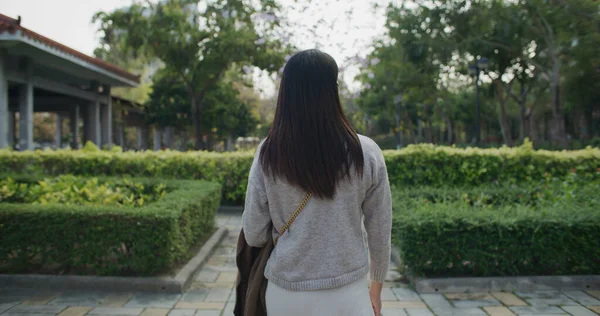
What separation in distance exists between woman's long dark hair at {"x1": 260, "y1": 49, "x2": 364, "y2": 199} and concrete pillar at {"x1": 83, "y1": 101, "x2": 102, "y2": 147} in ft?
60.7

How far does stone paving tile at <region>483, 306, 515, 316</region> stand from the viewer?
3.98 m

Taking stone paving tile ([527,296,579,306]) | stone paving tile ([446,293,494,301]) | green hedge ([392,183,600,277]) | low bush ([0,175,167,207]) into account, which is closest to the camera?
stone paving tile ([527,296,579,306])

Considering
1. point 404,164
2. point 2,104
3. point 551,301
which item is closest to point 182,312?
point 551,301

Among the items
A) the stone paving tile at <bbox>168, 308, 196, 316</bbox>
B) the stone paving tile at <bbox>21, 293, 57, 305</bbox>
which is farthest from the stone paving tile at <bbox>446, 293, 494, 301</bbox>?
the stone paving tile at <bbox>21, 293, 57, 305</bbox>

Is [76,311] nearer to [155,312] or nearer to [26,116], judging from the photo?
[155,312]

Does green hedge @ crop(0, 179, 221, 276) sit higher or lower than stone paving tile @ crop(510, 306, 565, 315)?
higher

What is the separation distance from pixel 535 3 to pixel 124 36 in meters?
15.7

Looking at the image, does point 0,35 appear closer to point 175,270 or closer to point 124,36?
point 175,270

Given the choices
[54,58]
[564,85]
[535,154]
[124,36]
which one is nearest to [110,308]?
[535,154]

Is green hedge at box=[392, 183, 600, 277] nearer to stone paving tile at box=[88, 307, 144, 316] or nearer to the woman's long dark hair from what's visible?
stone paving tile at box=[88, 307, 144, 316]

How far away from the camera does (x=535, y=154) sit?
9.14 meters

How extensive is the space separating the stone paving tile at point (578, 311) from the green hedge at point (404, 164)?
5.21 meters

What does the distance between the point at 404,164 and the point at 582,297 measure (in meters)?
5.23

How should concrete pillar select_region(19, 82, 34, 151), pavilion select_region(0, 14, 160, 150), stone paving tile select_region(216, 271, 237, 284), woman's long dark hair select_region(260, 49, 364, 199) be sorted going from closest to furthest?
woman's long dark hair select_region(260, 49, 364, 199) < stone paving tile select_region(216, 271, 237, 284) < pavilion select_region(0, 14, 160, 150) < concrete pillar select_region(19, 82, 34, 151)
